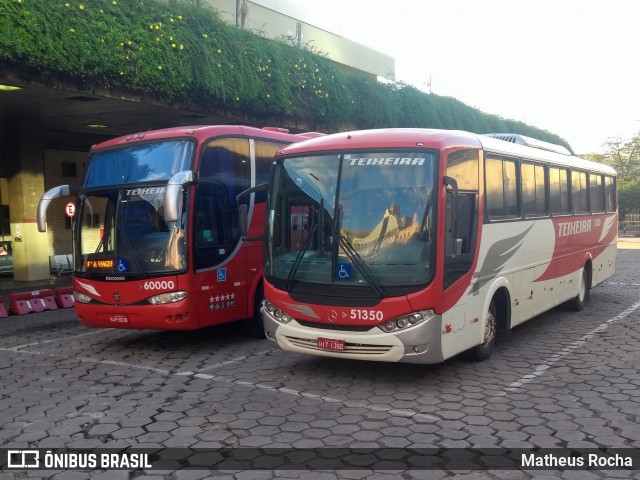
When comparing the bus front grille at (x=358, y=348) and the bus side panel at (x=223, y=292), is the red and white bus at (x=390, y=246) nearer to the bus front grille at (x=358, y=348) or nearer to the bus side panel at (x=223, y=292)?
the bus front grille at (x=358, y=348)

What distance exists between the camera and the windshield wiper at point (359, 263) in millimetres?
6723

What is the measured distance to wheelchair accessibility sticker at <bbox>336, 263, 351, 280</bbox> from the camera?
6.89m

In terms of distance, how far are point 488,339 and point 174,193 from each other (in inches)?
169

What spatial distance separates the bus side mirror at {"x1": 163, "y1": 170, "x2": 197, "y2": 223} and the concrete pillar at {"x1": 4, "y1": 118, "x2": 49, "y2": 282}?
11.9 meters

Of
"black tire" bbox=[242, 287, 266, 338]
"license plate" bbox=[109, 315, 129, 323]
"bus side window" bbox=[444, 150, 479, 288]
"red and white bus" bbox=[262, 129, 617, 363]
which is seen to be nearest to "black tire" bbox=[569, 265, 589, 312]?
"red and white bus" bbox=[262, 129, 617, 363]

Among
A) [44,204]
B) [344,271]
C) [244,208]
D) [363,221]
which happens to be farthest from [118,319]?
[363,221]

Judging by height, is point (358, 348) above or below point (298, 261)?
below

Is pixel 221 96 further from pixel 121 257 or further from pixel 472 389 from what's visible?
pixel 472 389

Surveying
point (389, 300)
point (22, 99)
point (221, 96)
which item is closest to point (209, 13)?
point (221, 96)

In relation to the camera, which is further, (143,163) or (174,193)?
(143,163)

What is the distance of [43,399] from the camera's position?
22.4 ft

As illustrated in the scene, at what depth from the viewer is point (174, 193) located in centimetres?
772

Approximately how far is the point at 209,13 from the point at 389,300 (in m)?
11.1

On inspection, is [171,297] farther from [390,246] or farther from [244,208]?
[390,246]
